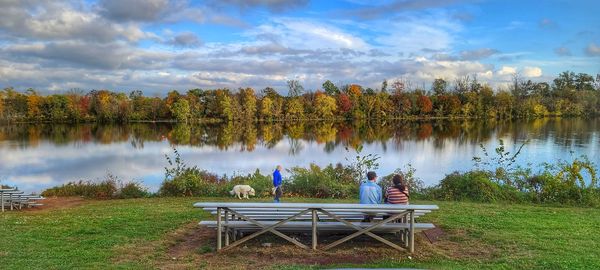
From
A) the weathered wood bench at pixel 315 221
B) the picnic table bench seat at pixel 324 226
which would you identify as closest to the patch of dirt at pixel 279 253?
the weathered wood bench at pixel 315 221

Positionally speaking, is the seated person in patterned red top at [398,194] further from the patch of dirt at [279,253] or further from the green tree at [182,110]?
the green tree at [182,110]

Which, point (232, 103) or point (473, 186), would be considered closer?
point (473, 186)

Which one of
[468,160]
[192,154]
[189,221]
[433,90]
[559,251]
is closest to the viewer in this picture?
[559,251]

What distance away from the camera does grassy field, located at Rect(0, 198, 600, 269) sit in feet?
20.6

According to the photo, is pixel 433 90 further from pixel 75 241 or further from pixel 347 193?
pixel 75 241

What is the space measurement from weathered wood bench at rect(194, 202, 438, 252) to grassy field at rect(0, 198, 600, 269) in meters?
0.24

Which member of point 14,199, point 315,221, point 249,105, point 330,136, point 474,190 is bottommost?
point 14,199

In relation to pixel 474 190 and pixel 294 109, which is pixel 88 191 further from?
pixel 294 109

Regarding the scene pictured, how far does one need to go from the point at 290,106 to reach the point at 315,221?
283 feet

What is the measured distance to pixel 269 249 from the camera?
690 centimetres

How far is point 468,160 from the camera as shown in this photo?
24.7 meters

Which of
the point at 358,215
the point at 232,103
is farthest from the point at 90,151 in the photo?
the point at 232,103

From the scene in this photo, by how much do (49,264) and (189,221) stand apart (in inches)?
124

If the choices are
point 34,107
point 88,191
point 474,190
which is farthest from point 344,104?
point 474,190
